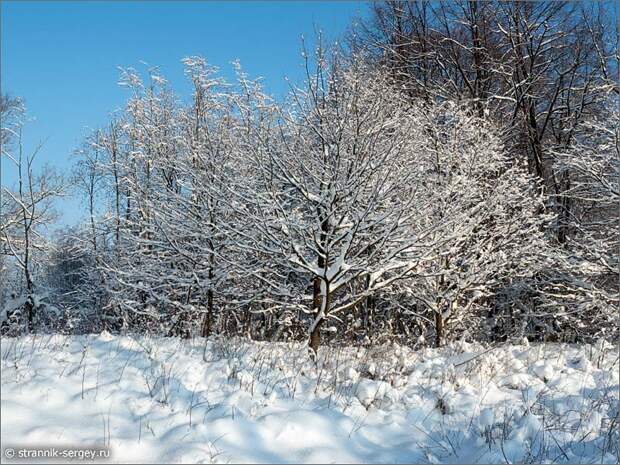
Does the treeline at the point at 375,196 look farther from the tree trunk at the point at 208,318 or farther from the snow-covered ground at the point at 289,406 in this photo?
the snow-covered ground at the point at 289,406

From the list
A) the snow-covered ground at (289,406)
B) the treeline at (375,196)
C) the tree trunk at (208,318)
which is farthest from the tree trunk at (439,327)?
the tree trunk at (208,318)

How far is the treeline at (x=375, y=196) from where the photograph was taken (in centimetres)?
755

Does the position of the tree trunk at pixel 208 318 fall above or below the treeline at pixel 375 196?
below

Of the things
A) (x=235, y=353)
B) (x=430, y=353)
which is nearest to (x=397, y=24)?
(x=430, y=353)

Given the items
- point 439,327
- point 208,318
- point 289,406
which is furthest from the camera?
point 208,318

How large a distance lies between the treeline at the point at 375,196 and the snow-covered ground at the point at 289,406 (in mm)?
2225

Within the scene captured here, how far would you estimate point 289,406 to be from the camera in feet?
14.4

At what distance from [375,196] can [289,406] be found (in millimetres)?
3445

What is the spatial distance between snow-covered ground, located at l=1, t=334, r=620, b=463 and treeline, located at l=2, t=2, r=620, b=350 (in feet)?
7.30

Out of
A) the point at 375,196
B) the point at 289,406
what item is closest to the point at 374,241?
the point at 375,196

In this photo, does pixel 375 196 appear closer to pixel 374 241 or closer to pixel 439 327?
pixel 374 241

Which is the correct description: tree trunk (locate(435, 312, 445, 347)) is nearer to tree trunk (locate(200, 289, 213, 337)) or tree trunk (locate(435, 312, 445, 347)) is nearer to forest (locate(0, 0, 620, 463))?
forest (locate(0, 0, 620, 463))

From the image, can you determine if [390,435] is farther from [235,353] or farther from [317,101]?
[317,101]

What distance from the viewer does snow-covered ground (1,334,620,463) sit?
11.7 feet
